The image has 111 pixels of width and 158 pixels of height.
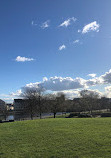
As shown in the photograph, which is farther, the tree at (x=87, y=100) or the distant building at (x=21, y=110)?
the tree at (x=87, y=100)

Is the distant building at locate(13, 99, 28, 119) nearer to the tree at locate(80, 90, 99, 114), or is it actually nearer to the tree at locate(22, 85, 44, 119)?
the tree at locate(22, 85, 44, 119)

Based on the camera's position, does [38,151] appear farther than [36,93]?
No

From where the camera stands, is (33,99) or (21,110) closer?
(33,99)

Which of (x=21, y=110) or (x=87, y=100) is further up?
(x=87, y=100)

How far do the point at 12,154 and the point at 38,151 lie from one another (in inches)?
44.6

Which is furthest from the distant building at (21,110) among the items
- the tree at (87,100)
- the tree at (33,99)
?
the tree at (87,100)

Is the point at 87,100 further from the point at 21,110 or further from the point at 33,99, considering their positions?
the point at 21,110

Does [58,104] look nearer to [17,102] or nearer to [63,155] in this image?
[63,155]

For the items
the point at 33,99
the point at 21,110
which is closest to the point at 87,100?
the point at 33,99

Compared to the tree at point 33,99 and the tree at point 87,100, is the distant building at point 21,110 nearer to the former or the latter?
the tree at point 33,99

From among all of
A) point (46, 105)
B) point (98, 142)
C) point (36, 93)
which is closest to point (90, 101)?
point (46, 105)

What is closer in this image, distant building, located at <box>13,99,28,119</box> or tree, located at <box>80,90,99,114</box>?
distant building, located at <box>13,99,28,119</box>

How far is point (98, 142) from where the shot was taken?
855 cm

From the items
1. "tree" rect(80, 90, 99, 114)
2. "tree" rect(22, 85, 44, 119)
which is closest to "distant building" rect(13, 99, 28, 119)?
"tree" rect(22, 85, 44, 119)
